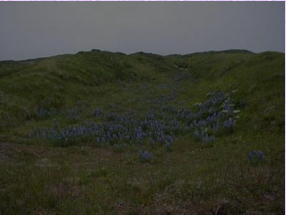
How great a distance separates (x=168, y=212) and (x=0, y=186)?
12.2ft

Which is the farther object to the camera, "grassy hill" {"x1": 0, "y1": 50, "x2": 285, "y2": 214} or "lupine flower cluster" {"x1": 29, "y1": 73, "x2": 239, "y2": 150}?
"lupine flower cluster" {"x1": 29, "y1": 73, "x2": 239, "y2": 150}

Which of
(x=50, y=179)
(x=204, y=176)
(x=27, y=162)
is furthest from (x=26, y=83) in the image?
(x=204, y=176)

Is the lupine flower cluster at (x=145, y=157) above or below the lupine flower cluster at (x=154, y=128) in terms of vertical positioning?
below

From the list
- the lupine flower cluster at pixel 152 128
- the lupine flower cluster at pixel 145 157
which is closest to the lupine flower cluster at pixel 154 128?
the lupine flower cluster at pixel 152 128

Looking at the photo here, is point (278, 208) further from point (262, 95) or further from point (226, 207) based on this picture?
point (262, 95)

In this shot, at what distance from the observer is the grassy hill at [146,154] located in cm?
610

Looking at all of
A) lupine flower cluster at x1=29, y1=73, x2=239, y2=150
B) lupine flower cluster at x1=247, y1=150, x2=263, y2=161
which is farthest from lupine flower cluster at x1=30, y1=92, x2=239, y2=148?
lupine flower cluster at x1=247, y1=150, x2=263, y2=161

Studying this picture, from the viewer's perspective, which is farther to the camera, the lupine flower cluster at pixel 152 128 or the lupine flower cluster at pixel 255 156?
the lupine flower cluster at pixel 152 128

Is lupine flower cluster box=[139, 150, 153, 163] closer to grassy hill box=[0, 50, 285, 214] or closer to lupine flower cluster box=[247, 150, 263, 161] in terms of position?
grassy hill box=[0, 50, 285, 214]

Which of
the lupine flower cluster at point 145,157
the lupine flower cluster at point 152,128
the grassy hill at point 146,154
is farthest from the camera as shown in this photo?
the lupine flower cluster at point 152,128

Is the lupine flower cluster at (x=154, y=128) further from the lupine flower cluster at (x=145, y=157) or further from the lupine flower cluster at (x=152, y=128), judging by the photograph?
the lupine flower cluster at (x=145, y=157)

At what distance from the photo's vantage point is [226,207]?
569cm

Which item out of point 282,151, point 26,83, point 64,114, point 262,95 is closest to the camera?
point 282,151

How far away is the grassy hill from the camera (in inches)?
240
